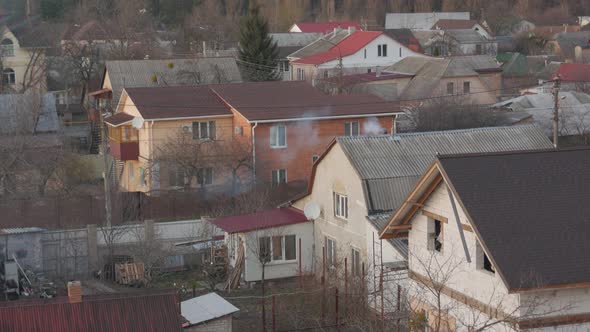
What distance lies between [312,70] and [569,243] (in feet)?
132

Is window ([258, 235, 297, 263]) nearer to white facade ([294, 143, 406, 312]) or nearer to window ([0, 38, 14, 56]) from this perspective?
white facade ([294, 143, 406, 312])

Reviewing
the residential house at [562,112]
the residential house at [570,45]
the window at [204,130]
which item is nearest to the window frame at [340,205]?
the window at [204,130]

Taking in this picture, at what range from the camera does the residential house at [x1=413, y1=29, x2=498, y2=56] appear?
2516 inches

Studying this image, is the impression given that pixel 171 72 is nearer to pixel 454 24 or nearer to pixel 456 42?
pixel 456 42

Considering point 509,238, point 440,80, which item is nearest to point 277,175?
point 509,238

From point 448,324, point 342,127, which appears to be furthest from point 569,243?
point 342,127

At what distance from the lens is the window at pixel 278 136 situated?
2853 cm

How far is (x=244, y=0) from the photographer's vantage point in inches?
3701

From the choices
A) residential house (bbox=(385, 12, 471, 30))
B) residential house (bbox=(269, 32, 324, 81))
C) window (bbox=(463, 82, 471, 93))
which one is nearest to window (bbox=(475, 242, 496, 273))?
window (bbox=(463, 82, 471, 93))

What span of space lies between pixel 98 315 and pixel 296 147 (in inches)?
605

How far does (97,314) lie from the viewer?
13.8 meters

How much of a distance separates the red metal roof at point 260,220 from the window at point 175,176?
6150 millimetres

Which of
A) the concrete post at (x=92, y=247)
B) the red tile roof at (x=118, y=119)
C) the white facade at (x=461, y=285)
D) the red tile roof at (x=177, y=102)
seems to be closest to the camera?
the white facade at (x=461, y=285)

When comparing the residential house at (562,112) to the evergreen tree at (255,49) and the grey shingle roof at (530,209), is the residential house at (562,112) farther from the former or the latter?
the grey shingle roof at (530,209)
